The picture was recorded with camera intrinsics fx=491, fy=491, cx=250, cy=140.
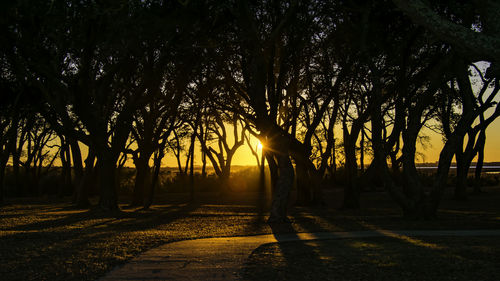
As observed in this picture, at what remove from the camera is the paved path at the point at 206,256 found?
7.67m

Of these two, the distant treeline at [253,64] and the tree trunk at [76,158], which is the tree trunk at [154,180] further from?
the tree trunk at [76,158]

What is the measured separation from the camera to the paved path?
25.2 ft

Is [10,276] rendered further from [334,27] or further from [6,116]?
[6,116]

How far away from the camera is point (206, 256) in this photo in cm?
935

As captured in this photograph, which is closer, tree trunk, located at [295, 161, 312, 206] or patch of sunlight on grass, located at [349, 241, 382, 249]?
patch of sunlight on grass, located at [349, 241, 382, 249]

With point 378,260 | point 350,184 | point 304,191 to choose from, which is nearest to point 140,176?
point 304,191

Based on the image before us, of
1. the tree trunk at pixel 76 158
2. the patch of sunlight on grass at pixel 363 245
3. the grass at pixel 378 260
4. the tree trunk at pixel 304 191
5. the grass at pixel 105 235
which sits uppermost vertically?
the tree trunk at pixel 76 158

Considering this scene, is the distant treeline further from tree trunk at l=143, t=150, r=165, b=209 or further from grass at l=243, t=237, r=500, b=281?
grass at l=243, t=237, r=500, b=281

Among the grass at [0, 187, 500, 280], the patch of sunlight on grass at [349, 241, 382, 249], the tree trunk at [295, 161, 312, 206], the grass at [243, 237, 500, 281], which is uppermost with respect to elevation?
the tree trunk at [295, 161, 312, 206]

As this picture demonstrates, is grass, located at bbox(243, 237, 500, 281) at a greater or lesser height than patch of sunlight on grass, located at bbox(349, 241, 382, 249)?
lesser

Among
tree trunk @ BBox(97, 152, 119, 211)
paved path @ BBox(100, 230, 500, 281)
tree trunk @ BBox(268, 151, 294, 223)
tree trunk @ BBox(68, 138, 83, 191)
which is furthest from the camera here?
tree trunk @ BBox(68, 138, 83, 191)

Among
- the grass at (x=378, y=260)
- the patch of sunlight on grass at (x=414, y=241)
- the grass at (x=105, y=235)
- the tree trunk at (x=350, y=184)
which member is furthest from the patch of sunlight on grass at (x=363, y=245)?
the tree trunk at (x=350, y=184)

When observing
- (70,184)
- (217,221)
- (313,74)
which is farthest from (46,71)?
(70,184)

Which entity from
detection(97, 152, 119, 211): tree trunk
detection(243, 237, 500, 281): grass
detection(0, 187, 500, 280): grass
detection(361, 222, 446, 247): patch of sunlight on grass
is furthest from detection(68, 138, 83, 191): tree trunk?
detection(243, 237, 500, 281): grass
